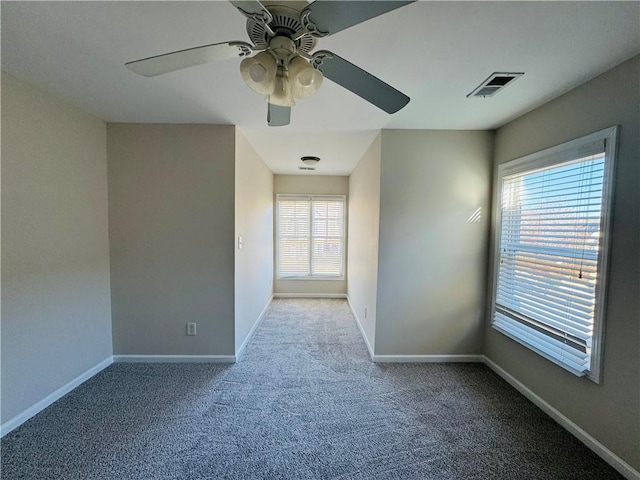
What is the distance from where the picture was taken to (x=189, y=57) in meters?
1.04

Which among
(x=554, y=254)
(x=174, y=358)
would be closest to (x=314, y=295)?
(x=174, y=358)

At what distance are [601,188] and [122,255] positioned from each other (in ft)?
12.6

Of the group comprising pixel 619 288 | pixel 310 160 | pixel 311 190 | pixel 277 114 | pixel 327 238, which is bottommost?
pixel 619 288

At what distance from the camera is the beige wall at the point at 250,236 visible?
2.72 metres

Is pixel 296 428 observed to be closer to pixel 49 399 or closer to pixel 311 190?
pixel 49 399

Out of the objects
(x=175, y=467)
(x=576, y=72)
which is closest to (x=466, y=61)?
(x=576, y=72)

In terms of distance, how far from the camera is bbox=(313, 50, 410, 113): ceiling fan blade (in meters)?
1.04

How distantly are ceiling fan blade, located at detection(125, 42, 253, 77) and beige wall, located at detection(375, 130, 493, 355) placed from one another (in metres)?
1.86

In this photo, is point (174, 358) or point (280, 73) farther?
point (174, 358)

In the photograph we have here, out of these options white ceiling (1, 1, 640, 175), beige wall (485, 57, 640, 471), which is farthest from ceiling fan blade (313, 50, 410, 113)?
beige wall (485, 57, 640, 471)

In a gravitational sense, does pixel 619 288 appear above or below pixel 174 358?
above

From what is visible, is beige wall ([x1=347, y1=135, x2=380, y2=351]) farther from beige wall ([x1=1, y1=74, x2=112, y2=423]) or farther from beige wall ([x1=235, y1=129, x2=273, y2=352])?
beige wall ([x1=1, y1=74, x2=112, y2=423])

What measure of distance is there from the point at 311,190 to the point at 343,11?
414cm

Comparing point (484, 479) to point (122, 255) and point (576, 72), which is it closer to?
point (576, 72)
